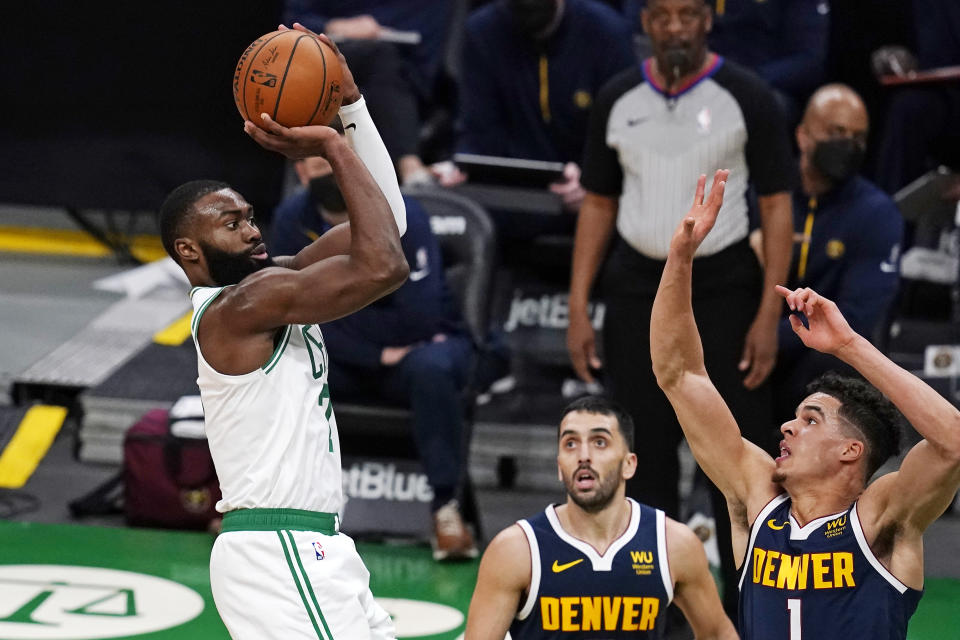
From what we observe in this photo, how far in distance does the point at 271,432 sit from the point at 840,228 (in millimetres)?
3300

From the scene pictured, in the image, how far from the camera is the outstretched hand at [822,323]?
11.6ft

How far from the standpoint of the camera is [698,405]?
397cm

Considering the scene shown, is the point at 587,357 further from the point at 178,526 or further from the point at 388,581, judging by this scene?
the point at 178,526

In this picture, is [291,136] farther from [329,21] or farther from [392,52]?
[329,21]

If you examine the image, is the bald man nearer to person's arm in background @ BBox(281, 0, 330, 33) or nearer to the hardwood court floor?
the hardwood court floor

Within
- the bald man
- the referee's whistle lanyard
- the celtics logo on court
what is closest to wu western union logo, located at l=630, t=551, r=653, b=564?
the bald man

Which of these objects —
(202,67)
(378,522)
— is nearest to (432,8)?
(202,67)

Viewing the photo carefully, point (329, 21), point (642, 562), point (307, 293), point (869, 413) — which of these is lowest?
point (642, 562)

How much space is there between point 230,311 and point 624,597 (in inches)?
66.4

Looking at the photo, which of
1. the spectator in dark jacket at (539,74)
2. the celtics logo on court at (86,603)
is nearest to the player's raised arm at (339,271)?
the celtics logo on court at (86,603)

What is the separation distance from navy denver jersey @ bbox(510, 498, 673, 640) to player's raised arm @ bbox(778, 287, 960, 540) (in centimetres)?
123

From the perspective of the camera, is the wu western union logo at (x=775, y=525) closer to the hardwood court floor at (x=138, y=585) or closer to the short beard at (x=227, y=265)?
the short beard at (x=227, y=265)

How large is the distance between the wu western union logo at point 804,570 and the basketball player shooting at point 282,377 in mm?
981

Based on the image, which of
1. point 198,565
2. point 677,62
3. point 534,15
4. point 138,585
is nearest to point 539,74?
point 534,15
